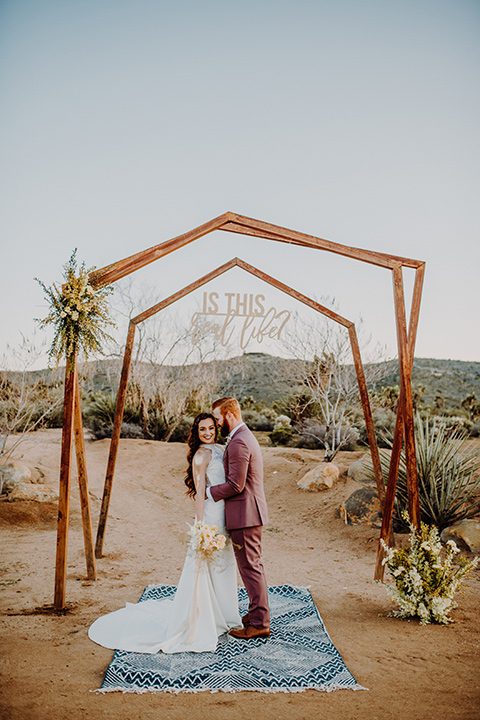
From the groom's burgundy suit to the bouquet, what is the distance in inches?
7.1

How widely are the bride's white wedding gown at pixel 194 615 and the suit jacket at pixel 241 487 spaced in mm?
126

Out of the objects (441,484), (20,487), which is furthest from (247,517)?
(20,487)

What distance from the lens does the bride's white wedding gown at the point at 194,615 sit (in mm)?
3617

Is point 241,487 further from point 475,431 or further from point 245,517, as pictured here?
point 475,431

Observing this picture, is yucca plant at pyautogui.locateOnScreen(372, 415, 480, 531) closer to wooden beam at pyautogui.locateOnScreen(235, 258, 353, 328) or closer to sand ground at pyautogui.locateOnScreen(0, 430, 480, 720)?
sand ground at pyautogui.locateOnScreen(0, 430, 480, 720)

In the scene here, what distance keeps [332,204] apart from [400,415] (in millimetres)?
5382

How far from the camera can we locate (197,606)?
3.70 meters

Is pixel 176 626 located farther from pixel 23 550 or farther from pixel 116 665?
pixel 23 550

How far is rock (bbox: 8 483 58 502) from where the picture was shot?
26.7 ft

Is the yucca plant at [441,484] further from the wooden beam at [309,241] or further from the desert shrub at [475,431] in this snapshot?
the desert shrub at [475,431]

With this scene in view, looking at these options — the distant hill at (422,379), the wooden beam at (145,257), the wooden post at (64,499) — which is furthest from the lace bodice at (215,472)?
the distant hill at (422,379)

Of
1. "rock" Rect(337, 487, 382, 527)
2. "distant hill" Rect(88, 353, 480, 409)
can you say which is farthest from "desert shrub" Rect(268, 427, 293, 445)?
"distant hill" Rect(88, 353, 480, 409)

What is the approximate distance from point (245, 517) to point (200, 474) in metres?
0.48

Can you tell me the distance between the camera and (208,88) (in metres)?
7.69
